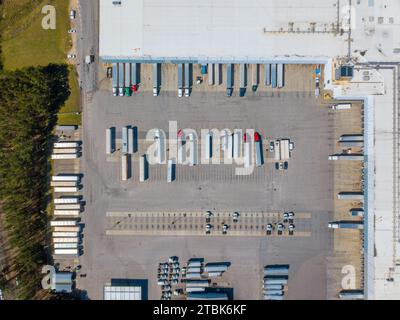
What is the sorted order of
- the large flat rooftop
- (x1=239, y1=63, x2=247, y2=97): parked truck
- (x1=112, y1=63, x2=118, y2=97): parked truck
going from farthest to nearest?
(x1=239, y1=63, x2=247, y2=97): parked truck
(x1=112, y1=63, x2=118, y2=97): parked truck
the large flat rooftop

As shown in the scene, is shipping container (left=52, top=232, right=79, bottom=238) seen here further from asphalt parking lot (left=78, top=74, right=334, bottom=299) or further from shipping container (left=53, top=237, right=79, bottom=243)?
asphalt parking lot (left=78, top=74, right=334, bottom=299)

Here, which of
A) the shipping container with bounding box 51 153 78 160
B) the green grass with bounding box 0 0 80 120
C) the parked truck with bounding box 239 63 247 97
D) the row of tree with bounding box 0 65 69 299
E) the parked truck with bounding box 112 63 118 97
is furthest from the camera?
the green grass with bounding box 0 0 80 120

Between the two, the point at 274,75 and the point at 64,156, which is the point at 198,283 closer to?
the point at 64,156

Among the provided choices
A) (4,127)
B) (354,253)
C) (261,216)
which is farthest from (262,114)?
(4,127)

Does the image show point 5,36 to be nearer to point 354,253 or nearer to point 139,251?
point 139,251

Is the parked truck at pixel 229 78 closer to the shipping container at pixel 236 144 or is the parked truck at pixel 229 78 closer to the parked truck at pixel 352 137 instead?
the shipping container at pixel 236 144

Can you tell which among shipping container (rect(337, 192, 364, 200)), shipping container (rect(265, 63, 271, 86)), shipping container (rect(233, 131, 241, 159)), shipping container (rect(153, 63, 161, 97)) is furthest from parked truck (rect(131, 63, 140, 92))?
shipping container (rect(337, 192, 364, 200))
